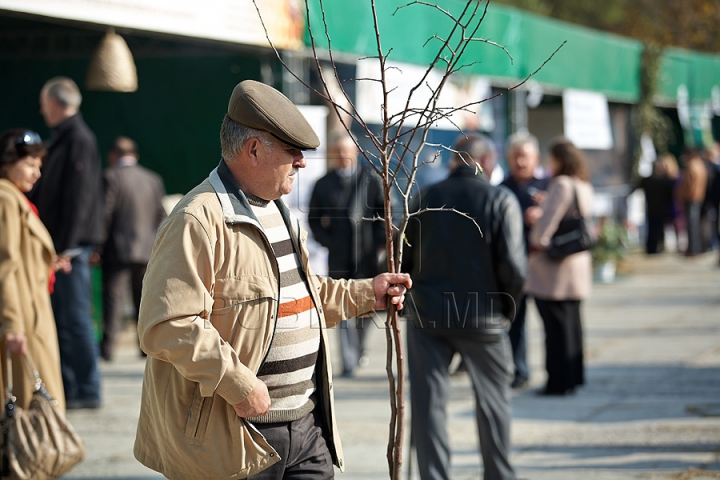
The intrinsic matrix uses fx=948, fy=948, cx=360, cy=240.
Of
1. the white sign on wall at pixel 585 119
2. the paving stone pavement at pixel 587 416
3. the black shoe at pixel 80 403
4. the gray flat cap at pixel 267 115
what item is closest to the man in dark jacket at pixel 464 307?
the paving stone pavement at pixel 587 416

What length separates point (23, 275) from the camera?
5.09m

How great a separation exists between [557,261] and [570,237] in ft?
0.70

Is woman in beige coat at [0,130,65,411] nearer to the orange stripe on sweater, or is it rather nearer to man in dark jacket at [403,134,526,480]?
man in dark jacket at [403,134,526,480]

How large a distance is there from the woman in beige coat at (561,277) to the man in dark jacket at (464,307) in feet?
7.29

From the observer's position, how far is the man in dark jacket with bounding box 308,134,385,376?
7824 mm

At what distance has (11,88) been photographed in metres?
11.5

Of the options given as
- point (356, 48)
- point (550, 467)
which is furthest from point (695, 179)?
point (550, 467)

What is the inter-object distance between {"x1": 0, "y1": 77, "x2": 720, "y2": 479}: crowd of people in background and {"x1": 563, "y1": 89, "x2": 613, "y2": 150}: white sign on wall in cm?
820

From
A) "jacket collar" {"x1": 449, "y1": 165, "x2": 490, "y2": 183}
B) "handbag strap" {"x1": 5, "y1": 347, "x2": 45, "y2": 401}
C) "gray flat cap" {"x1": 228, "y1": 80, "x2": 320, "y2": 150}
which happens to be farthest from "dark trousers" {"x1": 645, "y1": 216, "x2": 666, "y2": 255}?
"gray flat cap" {"x1": 228, "y1": 80, "x2": 320, "y2": 150}

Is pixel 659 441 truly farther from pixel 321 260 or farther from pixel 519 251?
pixel 321 260

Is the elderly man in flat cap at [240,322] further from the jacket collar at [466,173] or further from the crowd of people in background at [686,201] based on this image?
the crowd of people in background at [686,201]

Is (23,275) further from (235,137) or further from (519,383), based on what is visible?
(519,383)

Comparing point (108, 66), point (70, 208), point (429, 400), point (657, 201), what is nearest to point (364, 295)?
point (429, 400)

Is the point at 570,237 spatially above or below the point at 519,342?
above
